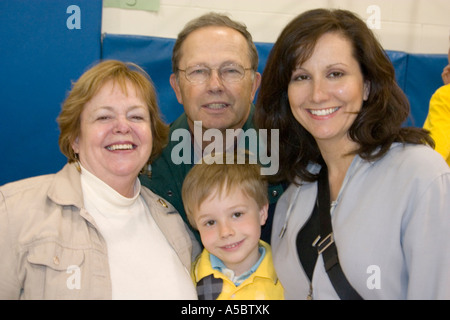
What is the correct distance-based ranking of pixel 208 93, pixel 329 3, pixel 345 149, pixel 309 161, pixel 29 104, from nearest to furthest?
pixel 345 149 < pixel 309 161 < pixel 208 93 < pixel 29 104 < pixel 329 3

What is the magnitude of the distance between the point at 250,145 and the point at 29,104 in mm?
1783

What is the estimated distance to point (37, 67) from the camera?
3.27 metres

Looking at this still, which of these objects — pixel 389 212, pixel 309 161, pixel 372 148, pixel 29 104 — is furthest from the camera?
pixel 29 104

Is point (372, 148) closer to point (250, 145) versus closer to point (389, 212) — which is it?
point (389, 212)

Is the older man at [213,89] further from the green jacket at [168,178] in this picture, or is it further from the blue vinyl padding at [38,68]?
the blue vinyl padding at [38,68]

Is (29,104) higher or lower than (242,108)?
higher

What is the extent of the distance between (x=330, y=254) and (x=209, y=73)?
1.34m

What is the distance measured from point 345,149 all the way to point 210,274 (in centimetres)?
75

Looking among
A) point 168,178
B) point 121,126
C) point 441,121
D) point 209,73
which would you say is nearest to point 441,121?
point 441,121

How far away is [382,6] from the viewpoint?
4.23 meters

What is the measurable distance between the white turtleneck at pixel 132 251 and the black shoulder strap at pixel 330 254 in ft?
1.81
